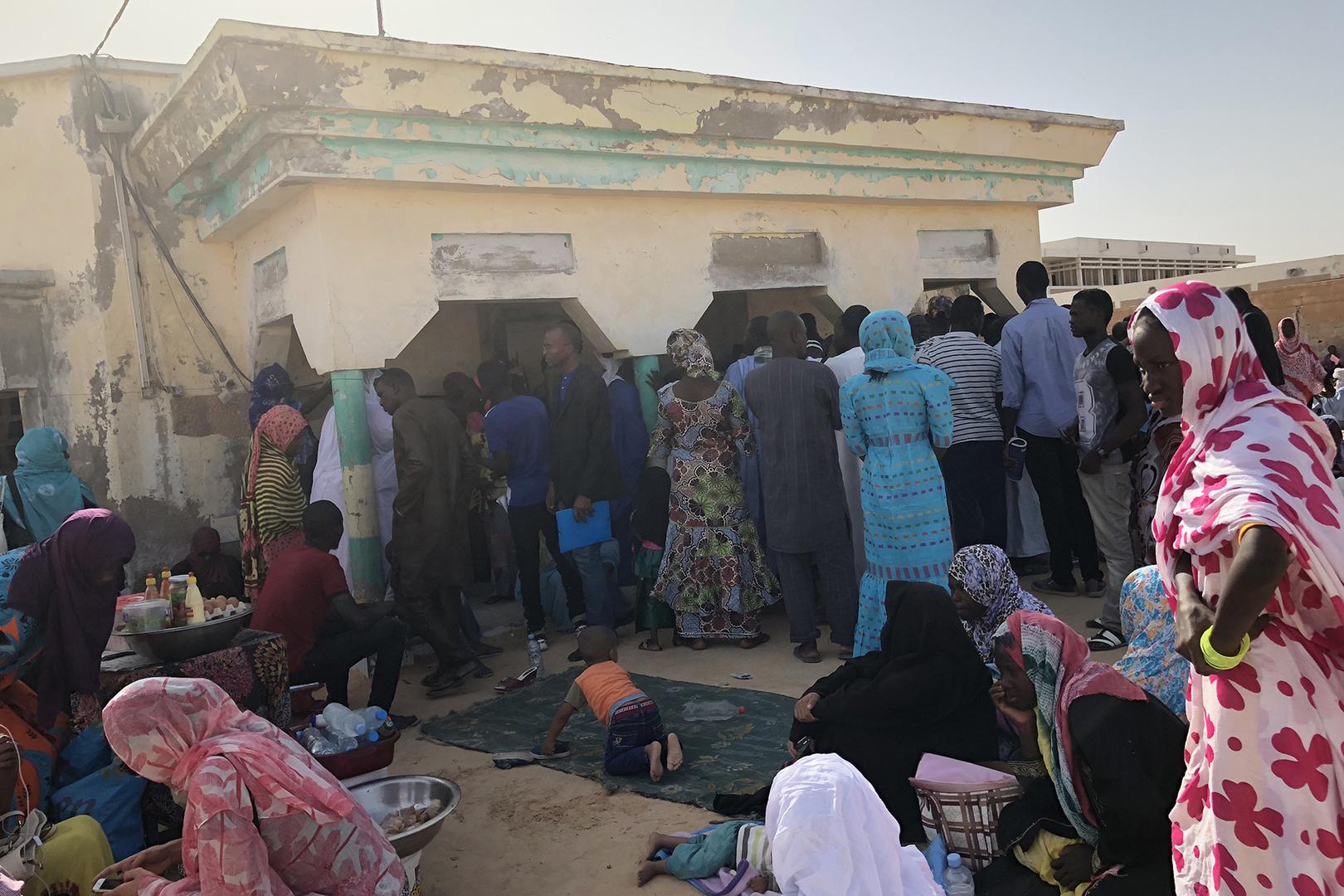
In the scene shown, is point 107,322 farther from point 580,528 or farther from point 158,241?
point 580,528

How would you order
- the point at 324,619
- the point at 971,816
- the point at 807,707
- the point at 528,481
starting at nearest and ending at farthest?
the point at 971,816
the point at 807,707
the point at 324,619
the point at 528,481

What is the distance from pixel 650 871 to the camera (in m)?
3.39

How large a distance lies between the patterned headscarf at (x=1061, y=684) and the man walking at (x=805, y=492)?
265cm

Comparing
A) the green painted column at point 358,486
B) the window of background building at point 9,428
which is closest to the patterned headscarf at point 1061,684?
the green painted column at point 358,486

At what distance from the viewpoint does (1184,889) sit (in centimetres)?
221

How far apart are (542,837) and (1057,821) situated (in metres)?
1.93

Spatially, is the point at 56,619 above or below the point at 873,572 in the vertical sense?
above

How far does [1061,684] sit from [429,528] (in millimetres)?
3959

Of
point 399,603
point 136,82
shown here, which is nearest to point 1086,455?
point 399,603

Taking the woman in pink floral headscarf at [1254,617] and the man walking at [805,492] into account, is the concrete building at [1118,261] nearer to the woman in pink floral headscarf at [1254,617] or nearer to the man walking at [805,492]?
the man walking at [805,492]

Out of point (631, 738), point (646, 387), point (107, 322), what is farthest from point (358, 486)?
point (107, 322)

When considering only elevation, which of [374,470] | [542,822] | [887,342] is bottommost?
[542,822]

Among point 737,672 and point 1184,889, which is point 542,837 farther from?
point 1184,889

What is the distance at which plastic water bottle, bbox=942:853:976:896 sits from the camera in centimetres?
303
